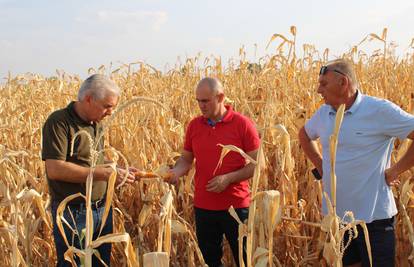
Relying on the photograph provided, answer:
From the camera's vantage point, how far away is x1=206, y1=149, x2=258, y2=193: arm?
270 cm

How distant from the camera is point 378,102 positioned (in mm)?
2393

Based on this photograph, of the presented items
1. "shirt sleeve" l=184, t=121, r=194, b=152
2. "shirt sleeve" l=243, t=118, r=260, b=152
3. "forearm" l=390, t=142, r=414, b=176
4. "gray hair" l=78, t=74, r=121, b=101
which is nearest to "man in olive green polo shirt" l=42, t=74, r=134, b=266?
"gray hair" l=78, t=74, r=121, b=101

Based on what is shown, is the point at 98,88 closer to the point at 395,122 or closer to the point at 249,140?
the point at 249,140

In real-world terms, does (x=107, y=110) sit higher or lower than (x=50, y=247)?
higher

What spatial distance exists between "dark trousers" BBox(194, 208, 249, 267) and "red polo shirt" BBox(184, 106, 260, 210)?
5cm

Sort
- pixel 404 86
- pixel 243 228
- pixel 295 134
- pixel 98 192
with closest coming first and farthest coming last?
1. pixel 243 228
2. pixel 98 192
3. pixel 295 134
4. pixel 404 86

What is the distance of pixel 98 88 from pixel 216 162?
857mm

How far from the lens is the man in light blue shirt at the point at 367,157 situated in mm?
2373

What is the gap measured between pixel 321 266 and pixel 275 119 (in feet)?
3.88

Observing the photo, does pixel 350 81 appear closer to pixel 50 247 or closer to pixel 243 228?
pixel 243 228

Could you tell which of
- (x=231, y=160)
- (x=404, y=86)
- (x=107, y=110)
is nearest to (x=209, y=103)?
(x=231, y=160)

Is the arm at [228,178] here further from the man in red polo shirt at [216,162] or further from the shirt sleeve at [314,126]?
the shirt sleeve at [314,126]

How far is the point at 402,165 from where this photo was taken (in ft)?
7.81

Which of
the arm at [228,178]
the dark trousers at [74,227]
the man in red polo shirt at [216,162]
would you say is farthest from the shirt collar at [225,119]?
the dark trousers at [74,227]
